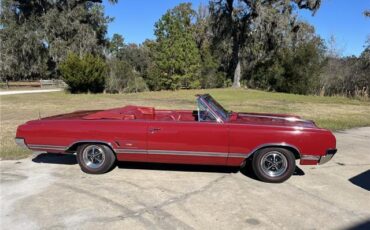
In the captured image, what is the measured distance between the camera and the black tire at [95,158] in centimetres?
580

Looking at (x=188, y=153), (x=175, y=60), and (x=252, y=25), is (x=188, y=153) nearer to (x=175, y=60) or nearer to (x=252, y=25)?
(x=175, y=60)

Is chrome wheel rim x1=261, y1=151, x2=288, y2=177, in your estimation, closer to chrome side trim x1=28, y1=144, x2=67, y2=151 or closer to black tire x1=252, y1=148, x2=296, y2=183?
black tire x1=252, y1=148, x2=296, y2=183

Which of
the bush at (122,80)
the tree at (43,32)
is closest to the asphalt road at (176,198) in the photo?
the bush at (122,80)

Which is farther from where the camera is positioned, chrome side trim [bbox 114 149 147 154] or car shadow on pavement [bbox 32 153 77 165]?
car shadow on pavement [bbox 32 153 77 165]

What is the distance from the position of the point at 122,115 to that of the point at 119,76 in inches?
848

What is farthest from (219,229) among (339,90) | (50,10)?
(50,10)

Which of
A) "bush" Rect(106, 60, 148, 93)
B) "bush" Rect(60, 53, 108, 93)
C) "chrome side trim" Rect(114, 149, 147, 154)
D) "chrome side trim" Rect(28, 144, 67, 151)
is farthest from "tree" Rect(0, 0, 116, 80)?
"chrome side trim" Rect(114, 149, 147, 154)

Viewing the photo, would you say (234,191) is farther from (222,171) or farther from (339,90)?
(339,90)

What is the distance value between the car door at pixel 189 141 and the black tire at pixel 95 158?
0.66 metres

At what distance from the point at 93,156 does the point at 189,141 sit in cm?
153

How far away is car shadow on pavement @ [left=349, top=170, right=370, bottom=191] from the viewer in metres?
5.61

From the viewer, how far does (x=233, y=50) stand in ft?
109

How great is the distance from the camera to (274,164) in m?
5.61

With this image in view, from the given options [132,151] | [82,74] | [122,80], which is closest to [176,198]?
[132,151]
